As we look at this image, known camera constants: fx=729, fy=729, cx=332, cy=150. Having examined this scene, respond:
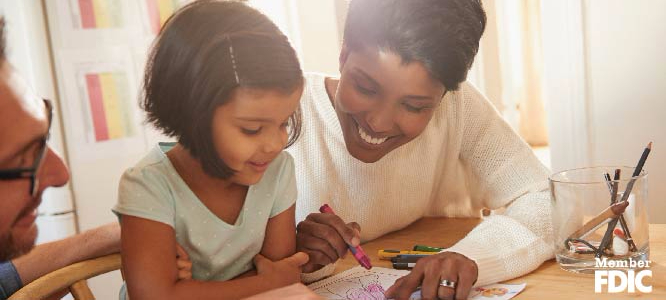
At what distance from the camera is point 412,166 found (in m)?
1.59

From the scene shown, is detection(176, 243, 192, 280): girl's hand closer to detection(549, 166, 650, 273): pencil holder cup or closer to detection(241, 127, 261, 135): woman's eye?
detection(241, 127, 261, 135): woman's eye

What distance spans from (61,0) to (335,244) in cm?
159

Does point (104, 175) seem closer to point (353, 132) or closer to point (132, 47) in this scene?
point (132, 47)

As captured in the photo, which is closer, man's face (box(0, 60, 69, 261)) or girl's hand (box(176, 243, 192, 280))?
man's face (box(0, 60, 69, 261))

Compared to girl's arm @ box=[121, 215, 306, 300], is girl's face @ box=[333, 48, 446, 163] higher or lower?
higher

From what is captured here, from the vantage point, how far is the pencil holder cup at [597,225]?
3.81ft

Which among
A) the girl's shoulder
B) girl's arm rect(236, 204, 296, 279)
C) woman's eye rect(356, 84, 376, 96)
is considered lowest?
girl's arm rect(236, 204, 296, 279)

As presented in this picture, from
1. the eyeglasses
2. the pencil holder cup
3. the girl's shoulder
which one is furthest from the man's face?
the pencil holder cup

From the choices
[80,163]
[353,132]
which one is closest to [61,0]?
[80,163]

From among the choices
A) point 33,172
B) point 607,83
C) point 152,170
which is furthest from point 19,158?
point 607,83

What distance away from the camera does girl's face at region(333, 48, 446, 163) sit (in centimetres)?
126

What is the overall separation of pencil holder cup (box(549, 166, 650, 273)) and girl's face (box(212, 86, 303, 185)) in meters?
0.48

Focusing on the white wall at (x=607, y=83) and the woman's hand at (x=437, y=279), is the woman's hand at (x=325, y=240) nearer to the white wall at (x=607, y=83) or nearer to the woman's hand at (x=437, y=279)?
the woman's hand at (x=437, y=279)

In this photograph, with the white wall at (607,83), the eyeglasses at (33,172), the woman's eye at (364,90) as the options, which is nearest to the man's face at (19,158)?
the eyeglasses at (33,172)
